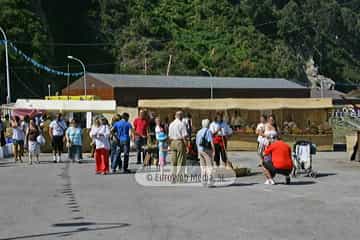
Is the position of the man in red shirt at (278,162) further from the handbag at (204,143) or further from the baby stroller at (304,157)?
the baby stroller at (304,157)

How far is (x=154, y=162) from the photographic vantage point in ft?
70.1

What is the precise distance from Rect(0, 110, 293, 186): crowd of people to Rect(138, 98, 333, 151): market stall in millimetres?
8725

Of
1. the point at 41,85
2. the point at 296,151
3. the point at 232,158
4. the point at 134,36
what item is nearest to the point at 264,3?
the point at 134,36

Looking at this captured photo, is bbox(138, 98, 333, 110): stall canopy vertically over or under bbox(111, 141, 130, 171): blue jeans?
over

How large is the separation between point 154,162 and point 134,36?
243ft

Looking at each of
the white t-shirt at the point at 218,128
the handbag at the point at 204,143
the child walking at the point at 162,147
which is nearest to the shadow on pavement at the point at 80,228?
the handbag at the point at 204,143

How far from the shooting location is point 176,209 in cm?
1206

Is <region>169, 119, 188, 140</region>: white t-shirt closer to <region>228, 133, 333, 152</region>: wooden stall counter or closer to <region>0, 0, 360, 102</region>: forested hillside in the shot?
<region>228, 133, 333, 152</region>: wooden stall counter

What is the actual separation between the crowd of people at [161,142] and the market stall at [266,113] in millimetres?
8725

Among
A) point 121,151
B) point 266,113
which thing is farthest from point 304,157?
point 266,113

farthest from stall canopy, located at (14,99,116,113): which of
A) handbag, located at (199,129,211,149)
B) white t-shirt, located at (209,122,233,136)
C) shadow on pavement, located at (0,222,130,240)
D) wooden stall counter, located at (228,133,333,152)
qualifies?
shadow on pavement, located at (0,222,130,240)

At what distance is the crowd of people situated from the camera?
1593 cm

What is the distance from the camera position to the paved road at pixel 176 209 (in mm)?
9789

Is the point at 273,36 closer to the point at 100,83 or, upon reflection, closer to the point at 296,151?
the point at 100,83
